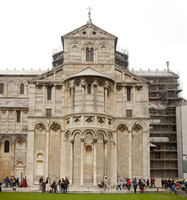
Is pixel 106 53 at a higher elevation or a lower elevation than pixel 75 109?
higher

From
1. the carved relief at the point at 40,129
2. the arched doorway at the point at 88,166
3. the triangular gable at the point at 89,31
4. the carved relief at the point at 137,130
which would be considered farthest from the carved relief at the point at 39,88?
the carved relief at the point at 137,130

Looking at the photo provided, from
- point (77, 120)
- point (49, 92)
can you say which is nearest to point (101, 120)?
point (77, 120)

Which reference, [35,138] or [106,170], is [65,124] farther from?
[106,170]

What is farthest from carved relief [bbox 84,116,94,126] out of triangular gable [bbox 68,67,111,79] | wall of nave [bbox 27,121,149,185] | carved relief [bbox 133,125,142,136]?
carved relief [bbox 133,125,142,136]

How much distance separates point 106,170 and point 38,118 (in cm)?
929

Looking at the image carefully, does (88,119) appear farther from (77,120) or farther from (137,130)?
(137,130)

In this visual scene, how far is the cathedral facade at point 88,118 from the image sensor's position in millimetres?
35719

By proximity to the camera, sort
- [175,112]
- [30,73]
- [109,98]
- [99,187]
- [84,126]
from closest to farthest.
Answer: [99,187], [84,126], [109,98], [175,112], [30,73]

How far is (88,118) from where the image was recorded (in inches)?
1421

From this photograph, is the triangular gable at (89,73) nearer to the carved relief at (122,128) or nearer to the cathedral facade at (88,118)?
the cathedral facade at (88,118)

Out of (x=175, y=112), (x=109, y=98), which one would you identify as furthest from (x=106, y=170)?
(x=175, y=112)

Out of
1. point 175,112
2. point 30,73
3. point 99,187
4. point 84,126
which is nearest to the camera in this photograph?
point 99,187

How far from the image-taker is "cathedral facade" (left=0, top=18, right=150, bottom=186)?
35.7 m

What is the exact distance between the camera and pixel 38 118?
38.1 meters
